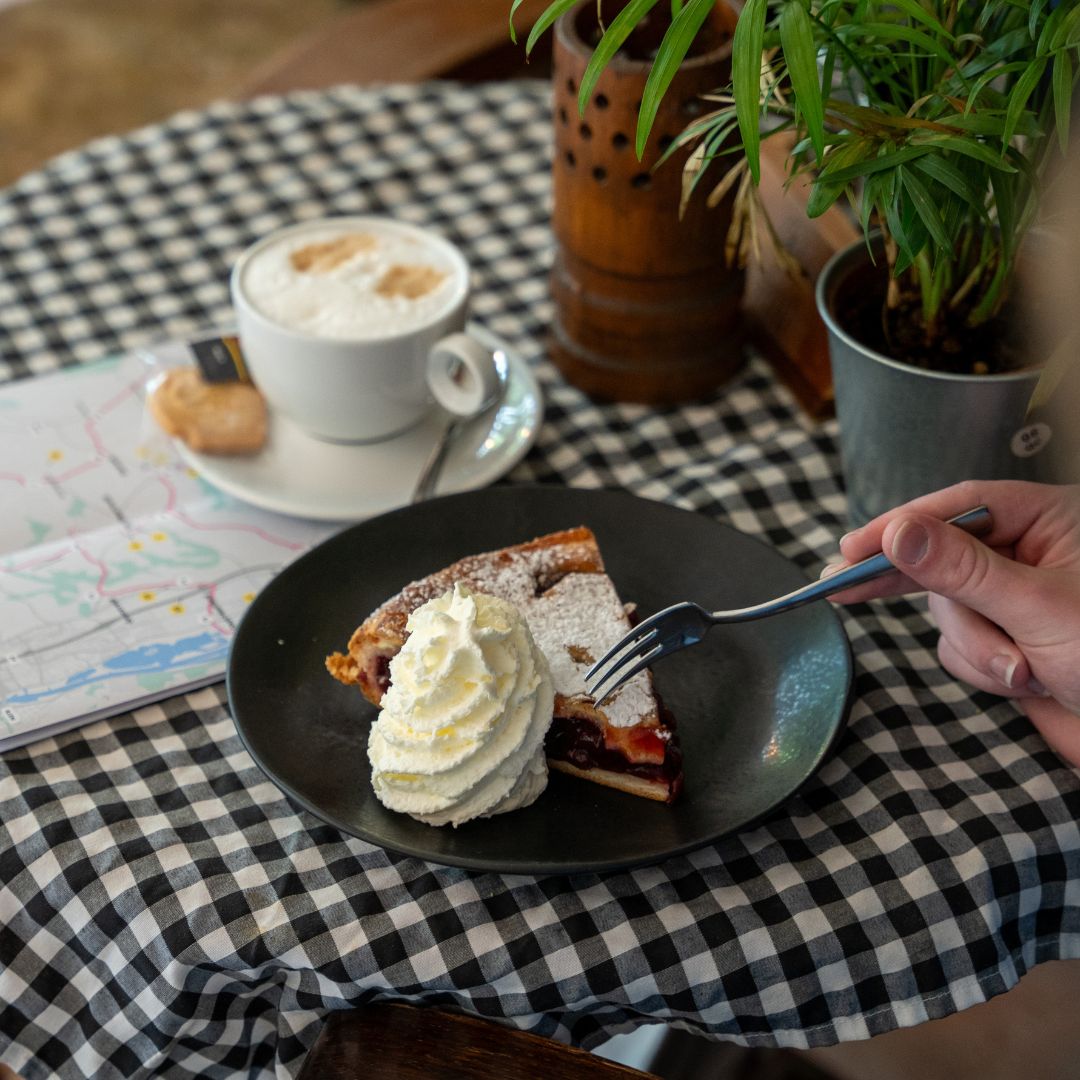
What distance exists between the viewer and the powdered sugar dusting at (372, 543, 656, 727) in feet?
2.92

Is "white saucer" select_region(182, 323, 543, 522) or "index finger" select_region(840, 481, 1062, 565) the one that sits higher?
"index finger" select_region(840, 481, 1062, 565)

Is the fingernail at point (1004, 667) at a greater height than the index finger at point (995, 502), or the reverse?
the index finger at point (995, 502)

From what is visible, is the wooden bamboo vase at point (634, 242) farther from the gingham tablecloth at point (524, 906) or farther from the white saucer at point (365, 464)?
the gingham tablecloth at point (524, 906)

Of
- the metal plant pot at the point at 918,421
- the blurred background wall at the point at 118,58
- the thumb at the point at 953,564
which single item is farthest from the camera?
the blurred background wall at the point at 118,58

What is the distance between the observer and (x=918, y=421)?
993mm

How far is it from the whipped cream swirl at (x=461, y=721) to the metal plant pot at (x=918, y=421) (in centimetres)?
37

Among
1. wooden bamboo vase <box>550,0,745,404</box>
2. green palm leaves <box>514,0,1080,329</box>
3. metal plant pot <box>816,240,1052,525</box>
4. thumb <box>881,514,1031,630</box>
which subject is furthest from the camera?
wooden bamboo vase <box>550,0,745,404</box>

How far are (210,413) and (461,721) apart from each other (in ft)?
1.70

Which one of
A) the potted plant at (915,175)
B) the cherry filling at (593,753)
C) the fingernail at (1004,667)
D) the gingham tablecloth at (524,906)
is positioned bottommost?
the gingham tablecloth at (524,906)

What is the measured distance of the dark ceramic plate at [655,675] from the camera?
825 mm

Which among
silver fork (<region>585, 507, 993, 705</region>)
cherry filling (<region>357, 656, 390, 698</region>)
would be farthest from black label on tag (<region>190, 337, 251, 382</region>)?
silver fork (<region>585, 507, 993, 705</region>)

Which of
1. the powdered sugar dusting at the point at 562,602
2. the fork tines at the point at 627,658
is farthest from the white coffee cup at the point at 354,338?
the fork tines at the point at 627,658

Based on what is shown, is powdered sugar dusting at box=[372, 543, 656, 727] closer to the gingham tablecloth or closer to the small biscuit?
the gingham tablecloth

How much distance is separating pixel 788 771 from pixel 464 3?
1.41 m
